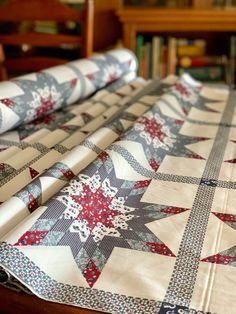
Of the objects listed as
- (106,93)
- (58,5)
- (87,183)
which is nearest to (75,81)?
(106,93)

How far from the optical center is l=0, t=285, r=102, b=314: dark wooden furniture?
46cm

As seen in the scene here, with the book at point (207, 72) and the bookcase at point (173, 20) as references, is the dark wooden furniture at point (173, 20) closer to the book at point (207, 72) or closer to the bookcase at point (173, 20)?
the bookcase at point (173, 20)

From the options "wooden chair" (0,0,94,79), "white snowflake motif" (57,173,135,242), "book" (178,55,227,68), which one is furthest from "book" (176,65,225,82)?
"white snowflake motif" (57,173,135,242)

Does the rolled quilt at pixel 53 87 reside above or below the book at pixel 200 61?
above

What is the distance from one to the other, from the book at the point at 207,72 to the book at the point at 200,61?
2 cm

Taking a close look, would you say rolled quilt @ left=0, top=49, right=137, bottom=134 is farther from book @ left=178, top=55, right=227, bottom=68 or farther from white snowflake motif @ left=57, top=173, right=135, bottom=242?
book @ left=178, top=55, right=227, bottom=68

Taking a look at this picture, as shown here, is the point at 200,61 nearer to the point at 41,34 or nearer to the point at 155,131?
the point at 41,34

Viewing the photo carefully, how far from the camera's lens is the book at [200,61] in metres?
2.18

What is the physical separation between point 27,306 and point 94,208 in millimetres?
183

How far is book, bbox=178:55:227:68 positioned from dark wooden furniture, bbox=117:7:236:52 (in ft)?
0.55

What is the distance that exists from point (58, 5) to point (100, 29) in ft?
2.66

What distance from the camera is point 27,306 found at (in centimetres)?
47

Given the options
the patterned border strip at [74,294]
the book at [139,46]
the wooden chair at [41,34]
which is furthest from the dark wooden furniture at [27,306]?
the book at [139,46]

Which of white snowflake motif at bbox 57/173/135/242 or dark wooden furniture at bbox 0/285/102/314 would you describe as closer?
dark wooden furniture at bbox 0/285/102/314
